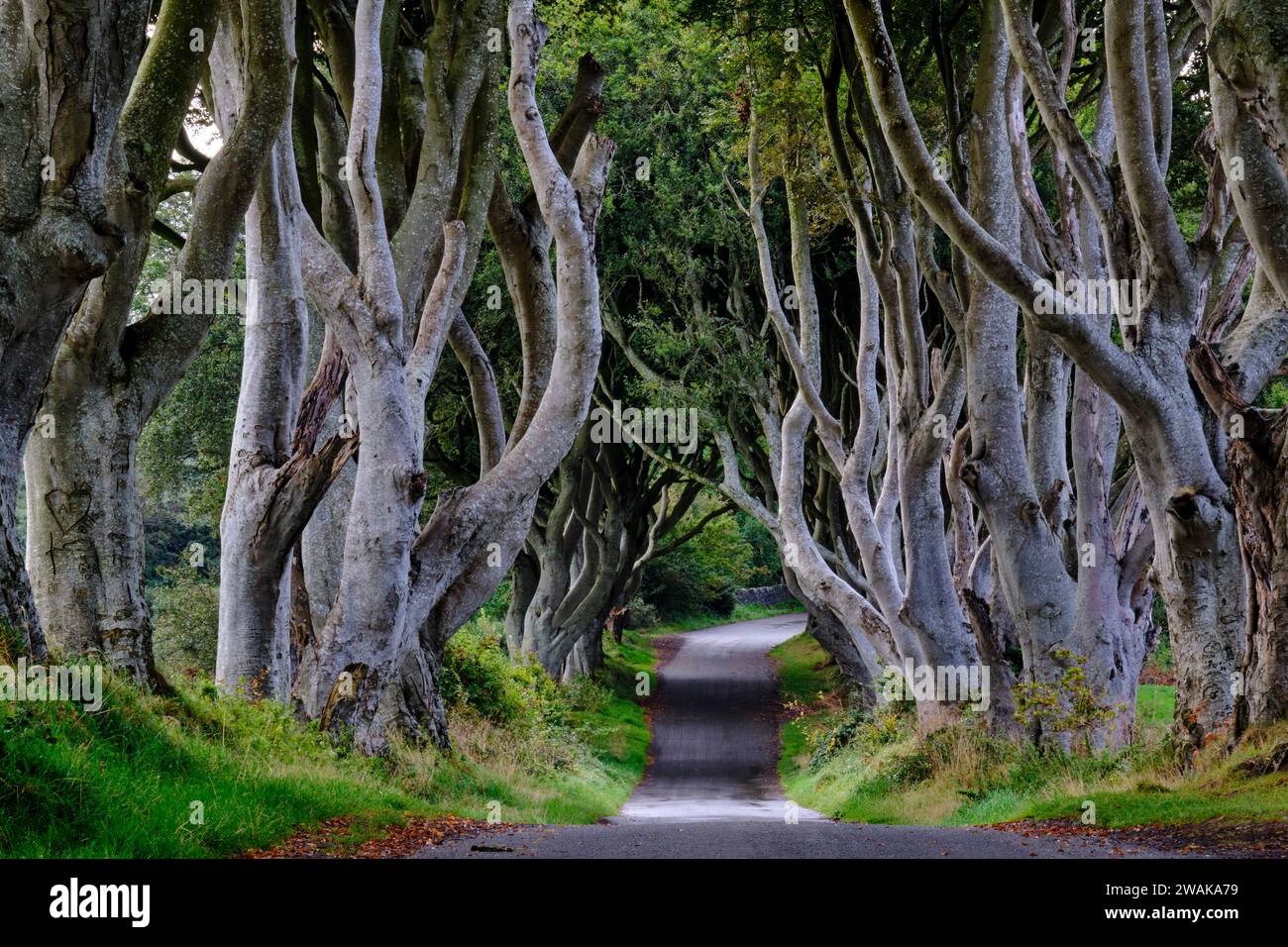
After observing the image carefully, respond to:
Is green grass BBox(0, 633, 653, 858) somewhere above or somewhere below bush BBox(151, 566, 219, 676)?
above

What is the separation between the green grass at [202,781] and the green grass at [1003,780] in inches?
150

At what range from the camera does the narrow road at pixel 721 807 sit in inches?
271

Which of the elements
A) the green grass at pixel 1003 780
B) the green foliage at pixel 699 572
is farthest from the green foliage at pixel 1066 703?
the green foliage at pixel 699 572

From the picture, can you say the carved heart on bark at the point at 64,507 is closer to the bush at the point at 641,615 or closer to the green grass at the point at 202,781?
the green grass at the point at 202,781

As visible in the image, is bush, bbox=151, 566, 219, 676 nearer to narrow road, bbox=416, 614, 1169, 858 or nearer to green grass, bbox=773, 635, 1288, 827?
narrow road, bbox=416, 614, 1169, 858

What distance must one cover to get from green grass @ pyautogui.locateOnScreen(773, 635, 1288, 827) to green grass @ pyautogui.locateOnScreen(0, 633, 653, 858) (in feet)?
12.5

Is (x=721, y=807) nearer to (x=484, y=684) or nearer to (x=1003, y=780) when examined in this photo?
(x=484, y=684)

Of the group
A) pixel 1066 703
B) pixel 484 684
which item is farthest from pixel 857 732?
pixel 1066 703

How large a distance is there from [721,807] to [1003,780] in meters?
6.23

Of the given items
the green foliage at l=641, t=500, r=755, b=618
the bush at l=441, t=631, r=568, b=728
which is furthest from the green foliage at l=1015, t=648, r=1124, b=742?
the green foliage at l=641, t=500, r=755, b=618

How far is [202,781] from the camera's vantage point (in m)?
6.45

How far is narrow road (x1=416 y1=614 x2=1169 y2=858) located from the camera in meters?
6.88
